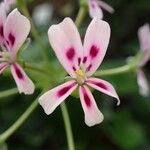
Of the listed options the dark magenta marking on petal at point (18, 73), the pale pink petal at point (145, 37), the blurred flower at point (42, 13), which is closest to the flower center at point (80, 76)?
the dark magenta marking on petal at point (18, 73)

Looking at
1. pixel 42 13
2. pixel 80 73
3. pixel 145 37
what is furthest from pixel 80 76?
pixel 42 13

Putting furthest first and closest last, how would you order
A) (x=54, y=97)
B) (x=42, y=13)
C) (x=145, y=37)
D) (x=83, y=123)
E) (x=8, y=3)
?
(x=42, y=13) → (x=83, y=123) → (x=145, y=37) → (x=8, y=3) → (x=54, y=97)

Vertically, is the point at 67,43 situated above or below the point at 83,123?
above

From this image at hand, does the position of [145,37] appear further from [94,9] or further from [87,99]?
[87,99]

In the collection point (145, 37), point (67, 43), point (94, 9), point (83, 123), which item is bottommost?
point (83, 123)

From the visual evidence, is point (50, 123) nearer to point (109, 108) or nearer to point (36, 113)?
point (36, 113)

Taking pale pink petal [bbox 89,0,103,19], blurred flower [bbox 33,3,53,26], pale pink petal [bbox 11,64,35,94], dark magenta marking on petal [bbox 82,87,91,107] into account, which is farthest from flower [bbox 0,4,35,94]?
blurred flower [bbox 33,3,53,26]

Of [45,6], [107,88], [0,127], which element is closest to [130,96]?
[0,127]
